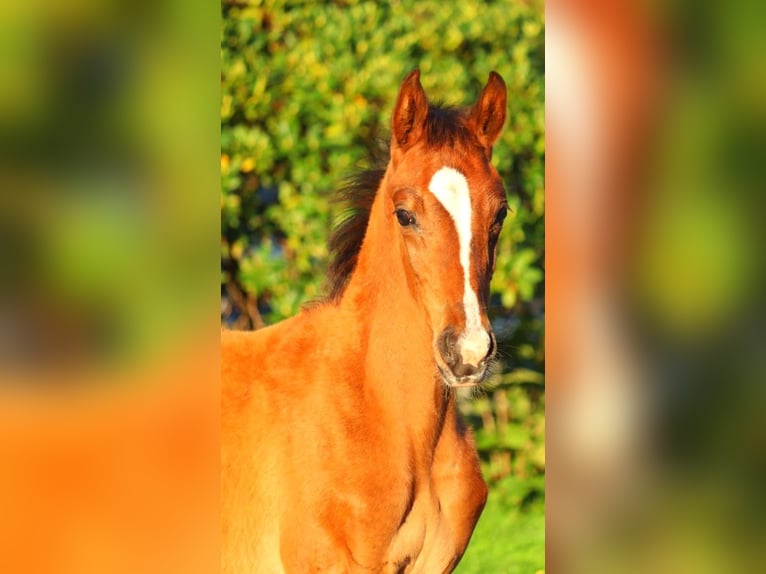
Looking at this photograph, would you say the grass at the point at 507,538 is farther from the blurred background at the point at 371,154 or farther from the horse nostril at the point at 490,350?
the horse nostril at the point at 490,350

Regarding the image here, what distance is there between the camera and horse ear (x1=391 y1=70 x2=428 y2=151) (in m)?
3.25

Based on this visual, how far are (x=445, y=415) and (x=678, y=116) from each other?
1274 mm

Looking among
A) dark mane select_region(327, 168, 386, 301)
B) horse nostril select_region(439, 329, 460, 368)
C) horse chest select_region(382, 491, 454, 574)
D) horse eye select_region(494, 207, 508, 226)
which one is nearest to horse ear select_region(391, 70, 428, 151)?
dark mane select_region(327, 168, 386, 301)

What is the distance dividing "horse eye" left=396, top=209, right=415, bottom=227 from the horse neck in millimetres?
52

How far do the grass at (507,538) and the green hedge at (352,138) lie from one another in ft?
0.21

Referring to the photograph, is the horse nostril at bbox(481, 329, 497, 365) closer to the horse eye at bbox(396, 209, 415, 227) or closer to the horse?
the horse

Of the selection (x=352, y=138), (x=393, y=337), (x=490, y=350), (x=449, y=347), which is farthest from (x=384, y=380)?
(x=352, y=138)

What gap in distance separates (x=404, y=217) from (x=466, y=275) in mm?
290

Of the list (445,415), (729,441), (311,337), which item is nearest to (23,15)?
(311,337)

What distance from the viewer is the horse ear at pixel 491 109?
10.8 ft

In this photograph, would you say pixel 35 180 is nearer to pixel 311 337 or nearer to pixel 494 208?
pixel 311 337

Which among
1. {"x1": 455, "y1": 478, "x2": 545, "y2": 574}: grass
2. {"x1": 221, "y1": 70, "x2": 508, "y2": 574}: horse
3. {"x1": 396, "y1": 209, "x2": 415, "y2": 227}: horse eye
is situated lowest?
{"x1": 455, "y1": 478, "x2": 545, "y2": 574}: grass

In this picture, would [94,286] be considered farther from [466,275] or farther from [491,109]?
[491,109]

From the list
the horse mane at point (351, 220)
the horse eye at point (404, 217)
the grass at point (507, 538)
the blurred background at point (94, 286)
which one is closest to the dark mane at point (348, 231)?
the horse mane at point (351, 220)
